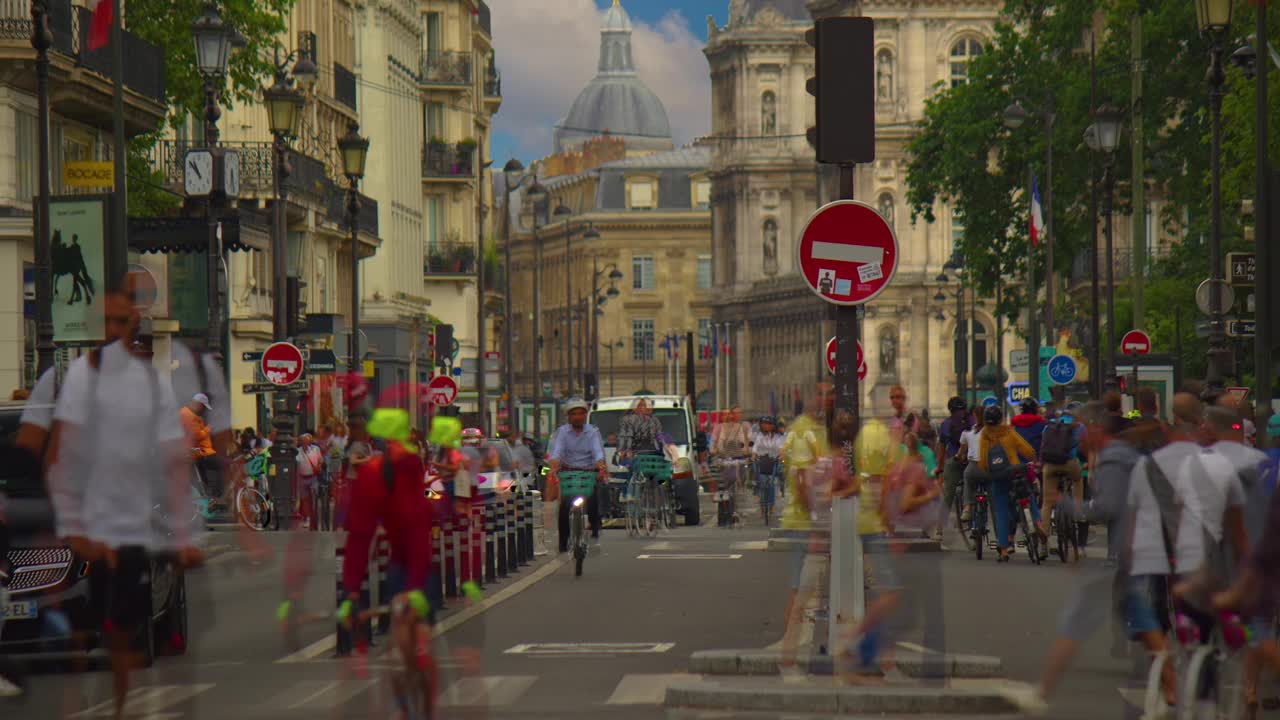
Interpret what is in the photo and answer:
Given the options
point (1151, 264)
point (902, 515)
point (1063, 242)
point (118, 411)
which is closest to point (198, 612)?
point (902, 515)

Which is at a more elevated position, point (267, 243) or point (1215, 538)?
point (267, 243)

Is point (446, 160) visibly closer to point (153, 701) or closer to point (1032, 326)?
point (1032, 326)

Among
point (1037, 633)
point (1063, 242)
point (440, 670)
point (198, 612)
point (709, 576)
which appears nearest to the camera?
point (440, 670)

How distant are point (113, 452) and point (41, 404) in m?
1.59

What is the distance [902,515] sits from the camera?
625 inches

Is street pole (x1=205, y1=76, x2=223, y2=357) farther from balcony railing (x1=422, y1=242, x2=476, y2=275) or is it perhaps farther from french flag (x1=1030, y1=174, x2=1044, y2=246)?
balcony railing (x1=422, y1=242, x2=476, y2=275)

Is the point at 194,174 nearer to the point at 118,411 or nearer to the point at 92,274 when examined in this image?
the point at 92,274

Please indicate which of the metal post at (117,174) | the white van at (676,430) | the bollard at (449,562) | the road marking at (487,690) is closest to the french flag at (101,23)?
the metal post at (117,174)

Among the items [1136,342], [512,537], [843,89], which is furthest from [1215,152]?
[843,89]

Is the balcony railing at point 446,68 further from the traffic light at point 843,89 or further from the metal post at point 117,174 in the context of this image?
the traffic light at point 843,89

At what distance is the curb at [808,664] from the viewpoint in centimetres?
1477

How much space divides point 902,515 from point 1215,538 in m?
4.17

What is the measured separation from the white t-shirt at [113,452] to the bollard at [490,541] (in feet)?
41.7

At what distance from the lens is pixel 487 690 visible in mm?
14422
